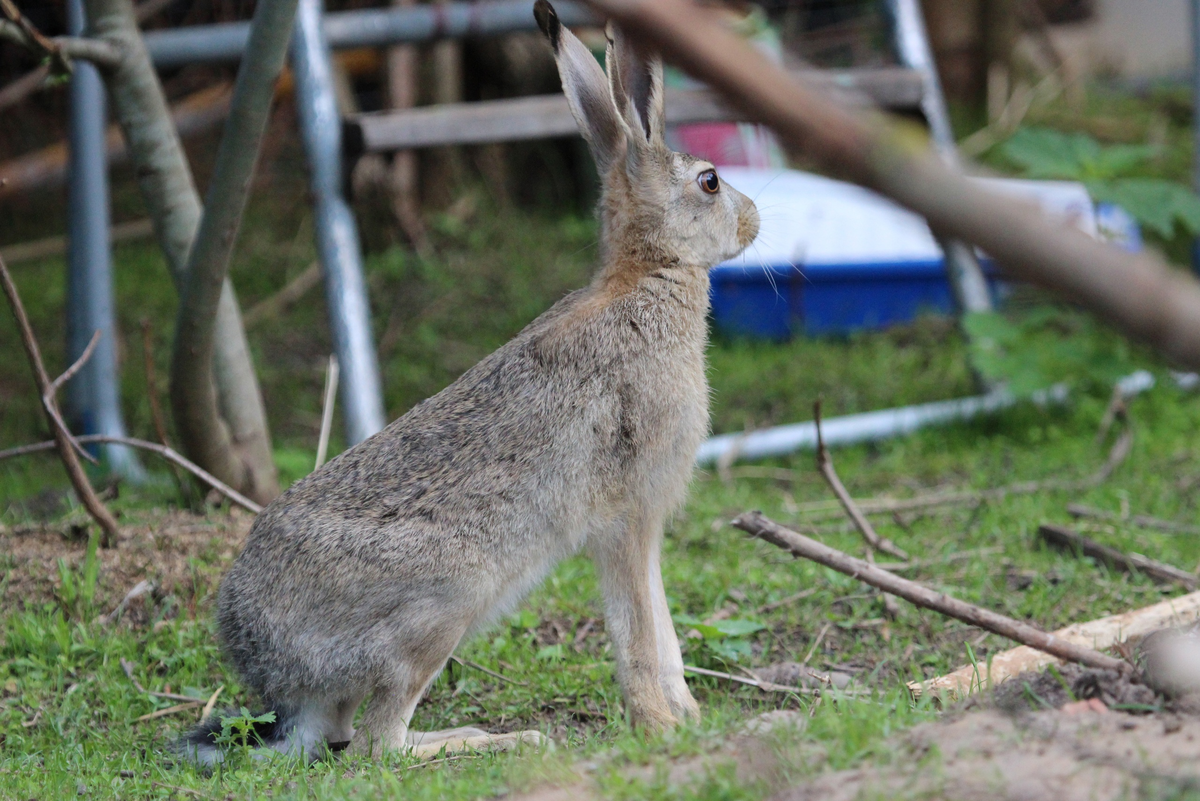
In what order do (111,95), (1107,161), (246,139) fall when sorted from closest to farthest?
(246,139) → (111,95) → (1107,161)

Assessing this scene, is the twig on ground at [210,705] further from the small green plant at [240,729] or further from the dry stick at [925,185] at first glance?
the dry stick at [925,185]

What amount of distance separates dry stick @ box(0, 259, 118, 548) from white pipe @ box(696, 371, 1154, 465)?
2.70 metres

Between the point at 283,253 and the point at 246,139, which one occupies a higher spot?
the point at 246,139

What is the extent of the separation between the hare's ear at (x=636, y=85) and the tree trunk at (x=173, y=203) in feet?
5.39

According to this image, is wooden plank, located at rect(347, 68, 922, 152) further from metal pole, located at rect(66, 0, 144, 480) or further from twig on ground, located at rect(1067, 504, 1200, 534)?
twig on ground, located at rect(1067, 504, 1200, 534)

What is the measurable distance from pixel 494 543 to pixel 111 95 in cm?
242

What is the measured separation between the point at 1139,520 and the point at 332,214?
3.68 meters

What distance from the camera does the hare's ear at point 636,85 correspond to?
3391mm

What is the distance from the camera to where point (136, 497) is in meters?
4.92

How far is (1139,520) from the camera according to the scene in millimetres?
4598

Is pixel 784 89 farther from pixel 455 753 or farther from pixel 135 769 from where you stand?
pixel 135 769

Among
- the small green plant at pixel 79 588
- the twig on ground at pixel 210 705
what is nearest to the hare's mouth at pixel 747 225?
the twig on ground at pixel 210 705

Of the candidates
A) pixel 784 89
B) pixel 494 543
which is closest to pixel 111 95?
pixel 494 543

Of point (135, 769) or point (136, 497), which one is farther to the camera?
point (136, 497)
